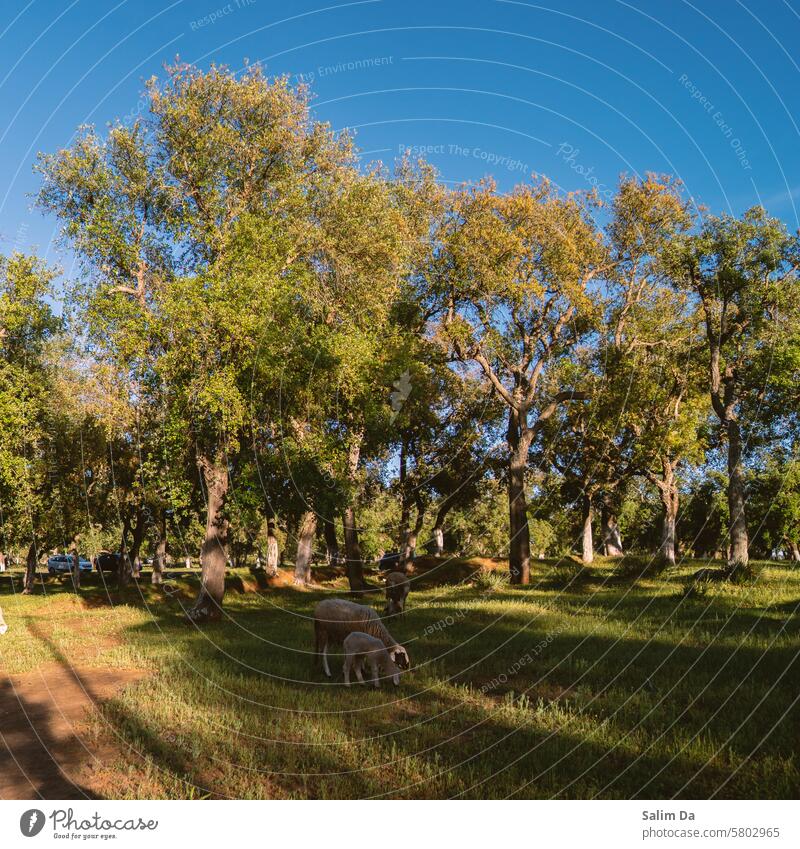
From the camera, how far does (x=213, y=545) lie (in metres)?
27.1

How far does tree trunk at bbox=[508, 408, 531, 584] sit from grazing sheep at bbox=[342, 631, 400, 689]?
1650cm

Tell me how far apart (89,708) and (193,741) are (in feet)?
12.8

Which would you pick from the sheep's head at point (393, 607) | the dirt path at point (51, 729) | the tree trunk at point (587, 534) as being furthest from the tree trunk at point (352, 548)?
the dirt path at point (51, 729)

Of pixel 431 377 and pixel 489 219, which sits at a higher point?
pixel 489 219

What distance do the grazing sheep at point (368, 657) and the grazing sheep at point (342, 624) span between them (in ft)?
1.54

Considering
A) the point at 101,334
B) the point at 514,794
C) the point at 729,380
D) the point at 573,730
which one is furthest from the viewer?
the point at 729,380

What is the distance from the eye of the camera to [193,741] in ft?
32.9

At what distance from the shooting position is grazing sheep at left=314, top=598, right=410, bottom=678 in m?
14.9

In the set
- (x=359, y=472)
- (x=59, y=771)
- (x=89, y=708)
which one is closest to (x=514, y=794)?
(x=59, y=771)

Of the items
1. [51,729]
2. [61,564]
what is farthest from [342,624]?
[61,564]

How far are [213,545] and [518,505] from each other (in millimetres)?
14365

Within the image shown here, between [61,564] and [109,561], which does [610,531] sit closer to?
[109,561]

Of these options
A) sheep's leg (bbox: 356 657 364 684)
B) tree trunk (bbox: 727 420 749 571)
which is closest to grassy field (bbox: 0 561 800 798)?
sheep's leg (bbox: 356 657 364 684)
